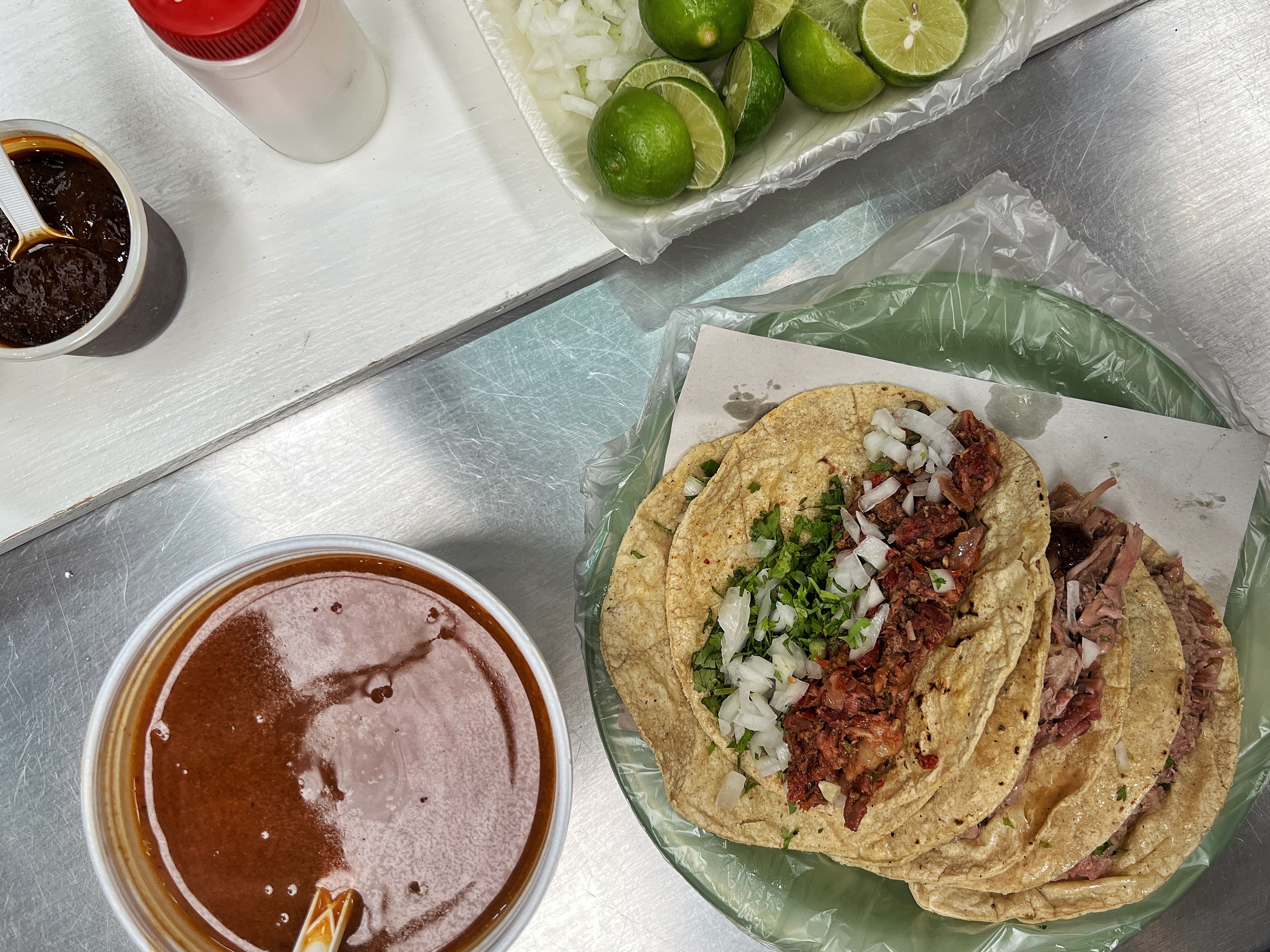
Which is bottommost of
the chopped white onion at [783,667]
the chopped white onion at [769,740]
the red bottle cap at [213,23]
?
the chopped white onion at [769,740]

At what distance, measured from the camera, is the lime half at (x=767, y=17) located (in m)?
1.29

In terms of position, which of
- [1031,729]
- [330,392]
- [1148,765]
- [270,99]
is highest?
[270,99]

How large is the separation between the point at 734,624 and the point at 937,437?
1.42 ft

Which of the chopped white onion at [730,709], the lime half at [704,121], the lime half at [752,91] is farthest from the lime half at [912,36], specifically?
the chopped white onion at [730,709]

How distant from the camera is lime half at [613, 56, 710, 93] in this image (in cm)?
129

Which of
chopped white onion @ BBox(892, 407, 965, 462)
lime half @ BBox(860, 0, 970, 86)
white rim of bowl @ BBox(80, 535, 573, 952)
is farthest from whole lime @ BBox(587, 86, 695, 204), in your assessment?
white rim of bowl @ BBox(80, 535, 573, 952)

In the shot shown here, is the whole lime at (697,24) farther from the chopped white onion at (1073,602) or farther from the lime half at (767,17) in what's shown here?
the chopped white onion at (1073,602)

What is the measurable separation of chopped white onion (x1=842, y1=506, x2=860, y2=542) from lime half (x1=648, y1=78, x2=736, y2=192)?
1.84ft

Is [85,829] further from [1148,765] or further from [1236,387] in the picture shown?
[1236,387]

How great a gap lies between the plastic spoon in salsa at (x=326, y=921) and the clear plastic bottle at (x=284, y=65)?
1.12 m

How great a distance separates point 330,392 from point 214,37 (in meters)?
0.62

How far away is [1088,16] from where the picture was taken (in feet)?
4.89

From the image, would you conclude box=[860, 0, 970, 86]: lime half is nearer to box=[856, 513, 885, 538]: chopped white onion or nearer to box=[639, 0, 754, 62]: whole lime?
box=[639, 0, 754, 62]: whole lime

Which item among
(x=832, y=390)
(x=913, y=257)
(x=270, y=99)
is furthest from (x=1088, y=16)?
(x=270, y=99)
